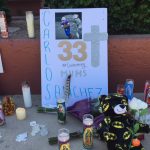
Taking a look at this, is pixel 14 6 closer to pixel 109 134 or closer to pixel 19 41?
pixel 19 41

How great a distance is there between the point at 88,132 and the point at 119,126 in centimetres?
25

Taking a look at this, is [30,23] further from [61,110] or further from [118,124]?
[118,124]

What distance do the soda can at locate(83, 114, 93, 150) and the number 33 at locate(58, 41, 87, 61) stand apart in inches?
31.3

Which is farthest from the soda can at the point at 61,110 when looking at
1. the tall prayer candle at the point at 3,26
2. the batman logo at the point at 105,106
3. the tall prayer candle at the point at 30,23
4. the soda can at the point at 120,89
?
the tall prayer candle at the point at 3,26

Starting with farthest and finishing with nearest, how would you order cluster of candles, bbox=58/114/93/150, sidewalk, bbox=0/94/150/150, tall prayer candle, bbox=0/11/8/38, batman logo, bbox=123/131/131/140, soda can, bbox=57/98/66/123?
tall prayer candle, bbox=0/11/8/38 < soda can, bbox=57/98/66/123 < sidewalk, bbox=0/94/150/150 < batman logo, bbox=123/131/131/140 < cluster of candles, bbox=58/114/93/150

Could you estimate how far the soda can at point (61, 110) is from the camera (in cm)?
291

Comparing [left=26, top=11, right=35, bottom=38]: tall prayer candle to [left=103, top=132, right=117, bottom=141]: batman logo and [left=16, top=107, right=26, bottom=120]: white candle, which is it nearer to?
[left=16, top=107, right=26, bottom=120]: white candle

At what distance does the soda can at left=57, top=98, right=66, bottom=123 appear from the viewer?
9.54ft

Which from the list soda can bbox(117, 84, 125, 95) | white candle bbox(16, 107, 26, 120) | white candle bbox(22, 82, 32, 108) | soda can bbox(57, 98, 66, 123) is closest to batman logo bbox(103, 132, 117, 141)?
soda can bbox(57, 98, 66, 123)

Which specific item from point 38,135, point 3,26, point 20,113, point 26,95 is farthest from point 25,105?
point 3,26

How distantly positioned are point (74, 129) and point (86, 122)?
45 cm

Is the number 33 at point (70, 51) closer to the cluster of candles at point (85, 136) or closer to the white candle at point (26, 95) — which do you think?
the white candle at point (26, 95)

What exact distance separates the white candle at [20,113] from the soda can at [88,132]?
Answer: 0.77 metres

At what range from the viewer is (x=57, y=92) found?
329cm
